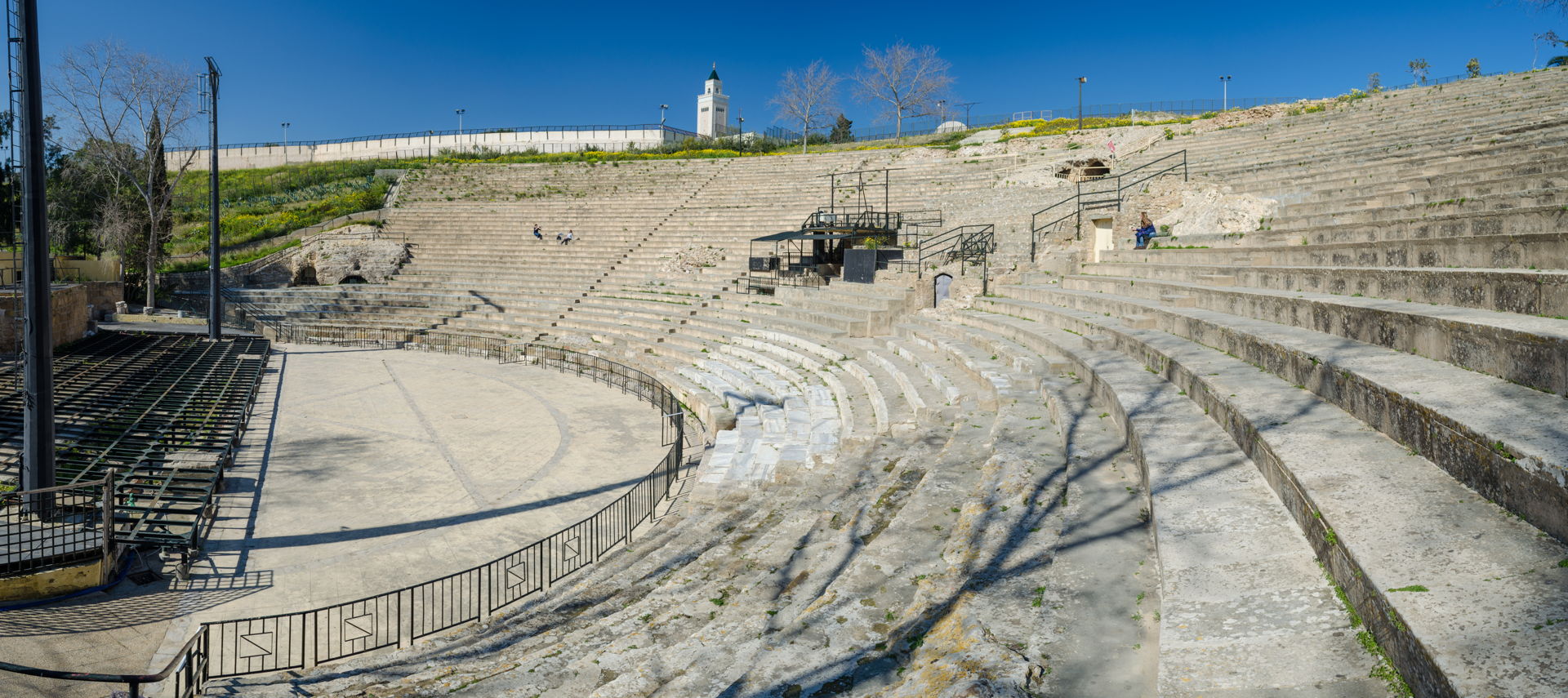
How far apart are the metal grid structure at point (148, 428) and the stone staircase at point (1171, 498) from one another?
5.33 meters

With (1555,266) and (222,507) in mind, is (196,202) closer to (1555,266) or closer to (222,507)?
(222,507)

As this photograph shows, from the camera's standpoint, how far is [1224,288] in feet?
34.9

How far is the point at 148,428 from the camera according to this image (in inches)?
553

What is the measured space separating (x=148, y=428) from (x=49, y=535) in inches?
209

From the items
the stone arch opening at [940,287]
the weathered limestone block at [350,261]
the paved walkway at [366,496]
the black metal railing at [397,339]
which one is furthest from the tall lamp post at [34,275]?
the weathered limestone block at [350,261]

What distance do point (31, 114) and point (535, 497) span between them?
779 cm

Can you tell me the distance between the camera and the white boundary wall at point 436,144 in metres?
66.9

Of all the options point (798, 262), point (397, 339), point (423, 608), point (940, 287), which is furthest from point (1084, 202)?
point (397, 339)

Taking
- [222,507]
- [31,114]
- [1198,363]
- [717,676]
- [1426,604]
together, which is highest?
[31,114]

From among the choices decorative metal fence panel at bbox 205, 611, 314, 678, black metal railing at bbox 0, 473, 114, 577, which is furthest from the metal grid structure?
decorative metal fence panel at bbox 205, 611, 314, 678

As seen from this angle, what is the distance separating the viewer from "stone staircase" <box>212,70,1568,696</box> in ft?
11.2

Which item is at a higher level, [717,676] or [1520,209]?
[1520,209]

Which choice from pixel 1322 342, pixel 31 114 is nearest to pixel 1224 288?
pixel 1322 342

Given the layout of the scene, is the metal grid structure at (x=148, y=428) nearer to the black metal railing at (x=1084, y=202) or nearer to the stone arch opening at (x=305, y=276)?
the stone arch opening at (x=305, y=276)
